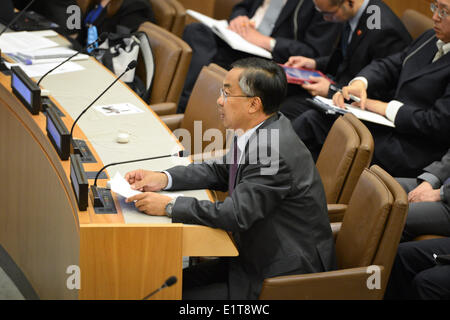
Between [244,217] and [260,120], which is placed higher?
[260,120]

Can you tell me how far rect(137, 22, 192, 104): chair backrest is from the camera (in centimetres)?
368

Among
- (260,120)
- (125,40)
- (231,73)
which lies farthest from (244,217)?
(125,40)

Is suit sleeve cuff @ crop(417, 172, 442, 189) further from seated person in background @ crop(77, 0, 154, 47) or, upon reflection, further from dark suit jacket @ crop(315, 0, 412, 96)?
seated person in background @ crop(77, 0, 154, 47)

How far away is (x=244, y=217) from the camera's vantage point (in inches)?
79.6

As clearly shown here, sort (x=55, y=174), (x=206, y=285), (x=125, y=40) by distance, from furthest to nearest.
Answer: (x=125, y=40) < (x=55, y=174) < (x=206, y=285)

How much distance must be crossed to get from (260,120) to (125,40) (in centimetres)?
190

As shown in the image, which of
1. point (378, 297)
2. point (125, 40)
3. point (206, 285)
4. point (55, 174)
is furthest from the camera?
point (125, 40)

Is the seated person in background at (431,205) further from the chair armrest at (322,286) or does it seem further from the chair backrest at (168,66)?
the chair backrest at (168,66)

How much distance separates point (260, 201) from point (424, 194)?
3.68 feet

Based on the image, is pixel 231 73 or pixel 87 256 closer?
pixel 87 256

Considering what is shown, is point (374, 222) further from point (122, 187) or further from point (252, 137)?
point (122, 187)

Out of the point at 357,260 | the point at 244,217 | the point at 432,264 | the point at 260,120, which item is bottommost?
the point at 432,264

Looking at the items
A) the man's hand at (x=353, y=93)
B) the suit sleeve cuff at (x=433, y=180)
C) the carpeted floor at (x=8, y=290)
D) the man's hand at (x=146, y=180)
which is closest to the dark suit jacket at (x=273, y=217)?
the man's hand at (x=146, y=180)

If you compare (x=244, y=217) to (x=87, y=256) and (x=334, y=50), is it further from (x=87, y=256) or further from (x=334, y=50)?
(x=334, y=50)
